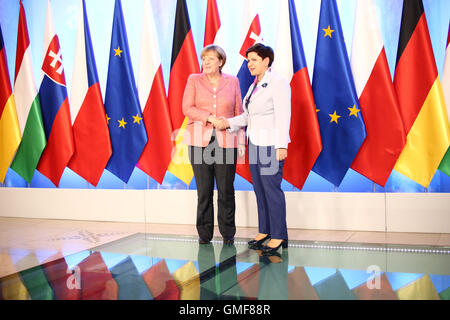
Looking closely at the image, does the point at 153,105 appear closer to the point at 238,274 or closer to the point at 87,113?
the point at 87,113

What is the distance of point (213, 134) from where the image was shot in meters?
2.91

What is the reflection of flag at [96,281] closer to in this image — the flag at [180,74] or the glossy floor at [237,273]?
the glossy floor at [237,273]

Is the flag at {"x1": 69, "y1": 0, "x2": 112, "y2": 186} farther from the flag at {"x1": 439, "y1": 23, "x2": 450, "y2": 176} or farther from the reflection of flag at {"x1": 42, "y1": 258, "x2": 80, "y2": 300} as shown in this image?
the flag at {"x1": 439, "y1": 23, "x2": 450, "y2": 176}

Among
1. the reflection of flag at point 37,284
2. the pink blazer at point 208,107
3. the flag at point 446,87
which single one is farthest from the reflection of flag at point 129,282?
the flag at point 446,87

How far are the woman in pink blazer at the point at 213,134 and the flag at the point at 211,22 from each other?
837 mm

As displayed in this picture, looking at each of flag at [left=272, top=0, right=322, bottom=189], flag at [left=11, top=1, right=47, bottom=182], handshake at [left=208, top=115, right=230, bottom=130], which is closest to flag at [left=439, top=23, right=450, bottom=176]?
flag at [left=272, top=0, right=322, bottom=189]

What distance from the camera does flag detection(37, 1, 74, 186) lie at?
4.17 meters

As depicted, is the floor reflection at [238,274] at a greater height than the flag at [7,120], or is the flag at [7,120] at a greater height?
the flag at [7,120]

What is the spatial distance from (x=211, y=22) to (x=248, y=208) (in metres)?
1.58

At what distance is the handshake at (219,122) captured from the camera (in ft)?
9.32

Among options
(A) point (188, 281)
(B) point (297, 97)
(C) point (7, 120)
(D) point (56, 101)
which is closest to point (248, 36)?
(B) point (297, 97)

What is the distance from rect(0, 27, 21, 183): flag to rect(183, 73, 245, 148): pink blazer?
2248 millimetres
